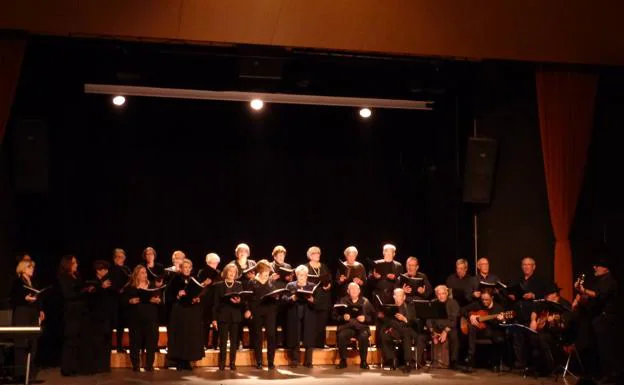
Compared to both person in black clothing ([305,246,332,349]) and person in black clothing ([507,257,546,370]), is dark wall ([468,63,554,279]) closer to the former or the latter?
person in black clothing ([507,257,546,370])

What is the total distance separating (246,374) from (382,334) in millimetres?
1957

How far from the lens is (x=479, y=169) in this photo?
12.4 m

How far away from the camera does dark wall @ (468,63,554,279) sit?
12.3 meters

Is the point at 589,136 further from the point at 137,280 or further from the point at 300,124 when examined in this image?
the point at 137,280

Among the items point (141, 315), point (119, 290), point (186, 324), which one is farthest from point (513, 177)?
point (119, 290)

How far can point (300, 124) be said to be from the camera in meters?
14.1

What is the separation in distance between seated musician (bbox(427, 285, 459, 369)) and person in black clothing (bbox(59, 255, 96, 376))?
4566mm

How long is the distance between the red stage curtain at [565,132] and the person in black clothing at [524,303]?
73 cm

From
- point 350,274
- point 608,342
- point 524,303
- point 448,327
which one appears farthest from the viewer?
point 350,274

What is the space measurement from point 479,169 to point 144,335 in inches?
212

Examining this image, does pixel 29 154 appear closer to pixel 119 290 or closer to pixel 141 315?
pixel 119 290

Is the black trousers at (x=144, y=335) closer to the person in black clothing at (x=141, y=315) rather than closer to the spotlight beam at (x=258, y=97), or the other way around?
the person in black clothing at (x=141, y=315)

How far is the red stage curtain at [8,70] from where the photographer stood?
10.2 meters

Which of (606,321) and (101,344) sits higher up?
(606,321)
